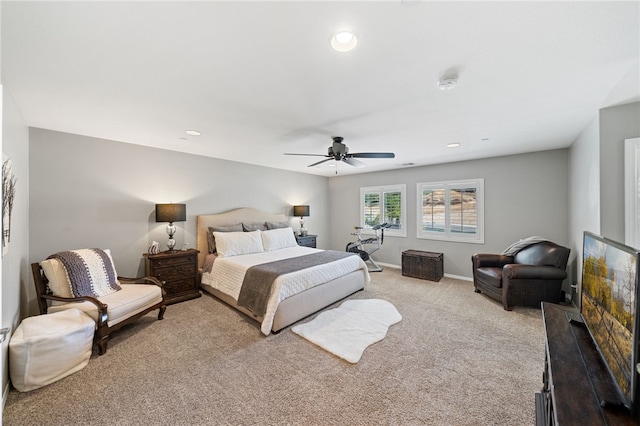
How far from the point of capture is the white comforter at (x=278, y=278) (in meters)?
2.84

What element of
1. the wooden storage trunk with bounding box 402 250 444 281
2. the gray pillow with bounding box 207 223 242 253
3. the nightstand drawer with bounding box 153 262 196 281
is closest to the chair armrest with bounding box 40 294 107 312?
the nightstand drawer with bounding box 153 262 196 281

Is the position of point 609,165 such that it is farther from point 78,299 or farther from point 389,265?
point 78,299

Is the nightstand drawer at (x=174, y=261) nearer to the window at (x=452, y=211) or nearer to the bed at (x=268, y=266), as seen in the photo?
the bed at (x=268, y=266)

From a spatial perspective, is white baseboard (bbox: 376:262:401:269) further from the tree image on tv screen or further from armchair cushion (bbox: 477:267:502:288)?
the tree image on tv screen

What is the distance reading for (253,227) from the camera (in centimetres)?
492

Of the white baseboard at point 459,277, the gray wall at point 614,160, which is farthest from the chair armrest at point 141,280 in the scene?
the white baseboard at point 459,277

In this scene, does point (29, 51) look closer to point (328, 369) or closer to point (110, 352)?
point (110, 352)

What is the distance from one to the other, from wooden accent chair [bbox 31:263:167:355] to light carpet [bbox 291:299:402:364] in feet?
5.89

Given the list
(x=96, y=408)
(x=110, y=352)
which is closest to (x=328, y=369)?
(x=96, y=408)

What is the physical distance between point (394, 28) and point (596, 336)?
1972 millimetres

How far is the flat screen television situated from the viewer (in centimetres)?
91

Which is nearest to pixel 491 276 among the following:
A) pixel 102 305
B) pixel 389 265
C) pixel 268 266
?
pixel 389 265

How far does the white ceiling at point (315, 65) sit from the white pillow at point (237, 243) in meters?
1.87

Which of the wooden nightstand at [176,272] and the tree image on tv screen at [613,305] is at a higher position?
the tree image on tv screen at [613,305]
